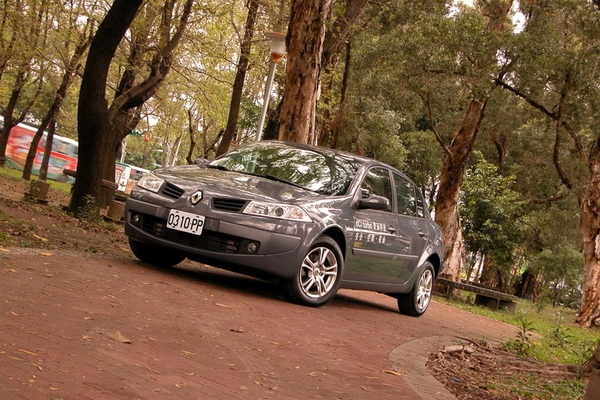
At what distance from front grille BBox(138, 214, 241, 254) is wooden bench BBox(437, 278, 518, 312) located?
15.2 metres

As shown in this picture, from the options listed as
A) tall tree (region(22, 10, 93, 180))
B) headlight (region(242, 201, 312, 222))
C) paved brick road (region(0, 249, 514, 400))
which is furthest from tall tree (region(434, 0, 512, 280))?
headlight (region(242, 201, 312, 222))

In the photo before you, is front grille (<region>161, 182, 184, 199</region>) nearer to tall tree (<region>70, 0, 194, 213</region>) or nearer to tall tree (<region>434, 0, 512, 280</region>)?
tall tree (<region>70, 0, 194, 213</region>)

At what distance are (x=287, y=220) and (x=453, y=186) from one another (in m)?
19.1

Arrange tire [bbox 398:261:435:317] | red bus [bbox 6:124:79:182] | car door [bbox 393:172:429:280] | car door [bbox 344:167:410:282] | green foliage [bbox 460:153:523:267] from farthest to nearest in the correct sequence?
red bus [bbox 6:124:79:182], green foliage [bbox 460:153:523:267], tire [bbox 398:261:435:317], car door [bbox 393:172:429:280], car door [bbox 344:167:410:282]

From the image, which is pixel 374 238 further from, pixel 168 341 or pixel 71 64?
pixel 71 64

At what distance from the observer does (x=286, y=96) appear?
16.3 m

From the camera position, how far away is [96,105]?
15242 millimetres

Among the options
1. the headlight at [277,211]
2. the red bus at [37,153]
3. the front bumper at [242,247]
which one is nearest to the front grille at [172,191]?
the front bumper at [242,247]

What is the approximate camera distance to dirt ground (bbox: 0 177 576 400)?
6.57m

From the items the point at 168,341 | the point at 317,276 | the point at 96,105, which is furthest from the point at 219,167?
the point at 96,105

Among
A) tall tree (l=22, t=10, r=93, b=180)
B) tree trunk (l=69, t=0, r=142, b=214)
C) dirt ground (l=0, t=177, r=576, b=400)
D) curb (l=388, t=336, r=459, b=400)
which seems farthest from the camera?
tall tree (l=22, t=10, r=93, b=180)

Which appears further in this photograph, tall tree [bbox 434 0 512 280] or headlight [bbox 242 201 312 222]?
tall tree [bbox 434 0 512 280]

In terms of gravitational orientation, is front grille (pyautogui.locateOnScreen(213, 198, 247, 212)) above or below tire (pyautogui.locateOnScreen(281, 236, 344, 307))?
above

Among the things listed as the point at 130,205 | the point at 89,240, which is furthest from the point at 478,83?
the point at 130,205
